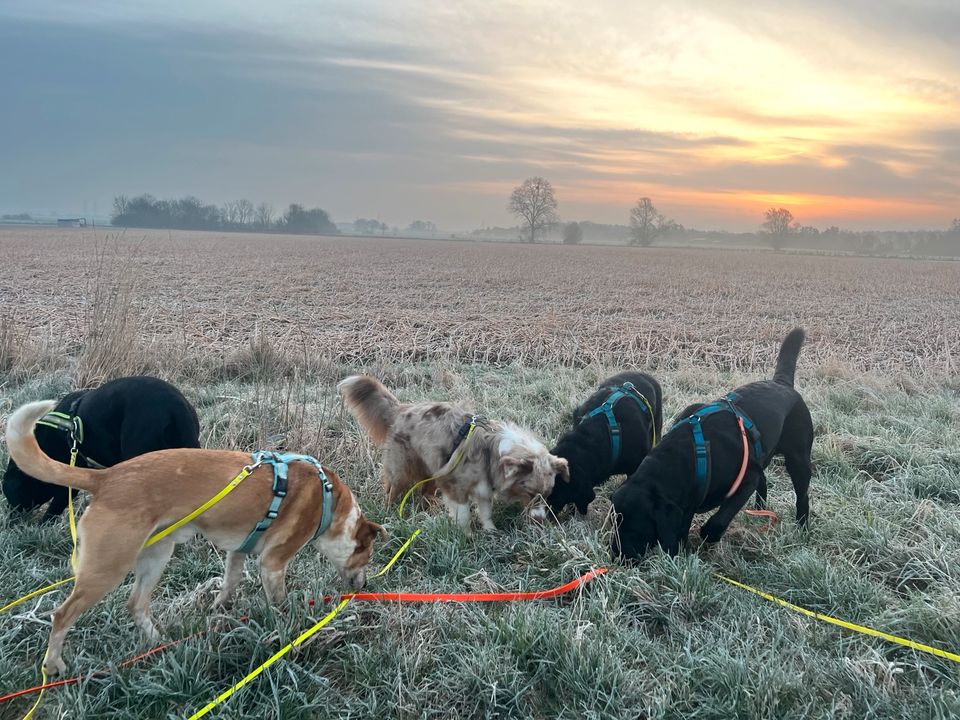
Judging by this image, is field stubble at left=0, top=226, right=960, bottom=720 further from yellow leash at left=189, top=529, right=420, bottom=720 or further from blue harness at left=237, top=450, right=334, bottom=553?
blue harness at left=237, top=450, right=334, bottom=553

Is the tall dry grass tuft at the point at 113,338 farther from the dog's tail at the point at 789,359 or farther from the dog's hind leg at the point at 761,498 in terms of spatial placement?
the dog's tail at the point at 789,359

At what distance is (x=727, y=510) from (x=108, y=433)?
4.80m

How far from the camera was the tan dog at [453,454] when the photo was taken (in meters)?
5.29

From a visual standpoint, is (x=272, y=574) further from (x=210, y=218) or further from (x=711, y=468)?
(x=210, y=218)

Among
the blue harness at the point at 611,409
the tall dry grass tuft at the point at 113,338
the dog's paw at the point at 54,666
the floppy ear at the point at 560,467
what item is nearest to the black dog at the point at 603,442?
the blue harness at the point at 611,409

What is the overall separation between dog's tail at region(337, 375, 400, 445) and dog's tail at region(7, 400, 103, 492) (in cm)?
307

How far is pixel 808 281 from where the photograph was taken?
117 feet

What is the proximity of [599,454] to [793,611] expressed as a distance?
2.11m

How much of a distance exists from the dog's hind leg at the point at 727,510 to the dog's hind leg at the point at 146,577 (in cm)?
372

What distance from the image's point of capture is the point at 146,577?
11.6 ft

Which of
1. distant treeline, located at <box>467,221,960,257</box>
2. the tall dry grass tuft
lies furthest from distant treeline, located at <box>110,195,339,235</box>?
the tall dry grass tuft

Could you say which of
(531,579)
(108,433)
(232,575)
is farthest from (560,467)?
(108,433)

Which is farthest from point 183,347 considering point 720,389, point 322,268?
point 322,268

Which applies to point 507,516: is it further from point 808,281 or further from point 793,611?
point 808,281
